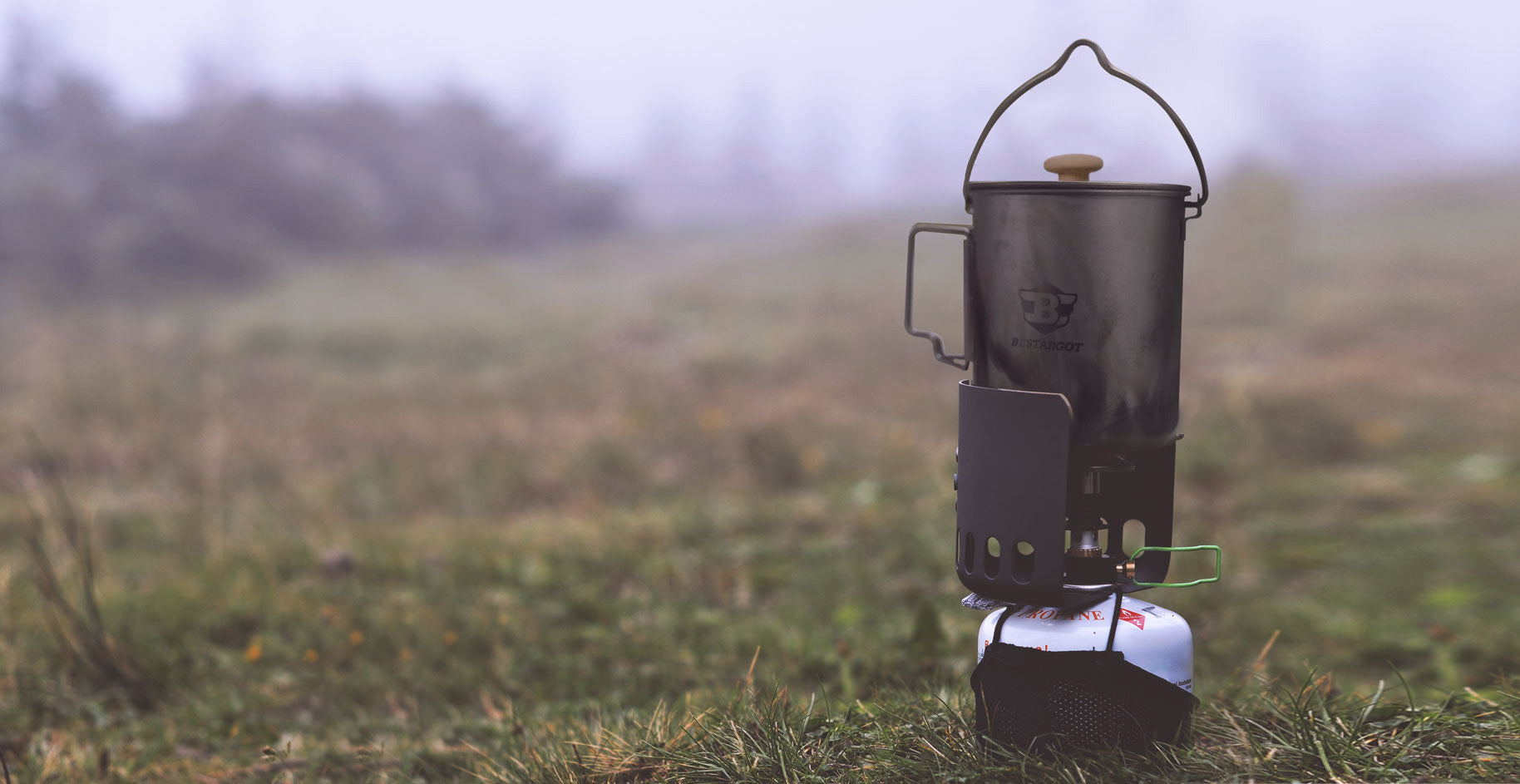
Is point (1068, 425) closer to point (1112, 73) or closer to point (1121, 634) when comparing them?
point (1121, 634)

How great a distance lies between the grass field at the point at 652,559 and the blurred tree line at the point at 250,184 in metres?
11.9

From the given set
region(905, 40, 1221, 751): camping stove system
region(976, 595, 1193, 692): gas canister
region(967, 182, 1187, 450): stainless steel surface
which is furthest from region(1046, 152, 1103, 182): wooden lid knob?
region(976, 595, 1193, 692): gas canister

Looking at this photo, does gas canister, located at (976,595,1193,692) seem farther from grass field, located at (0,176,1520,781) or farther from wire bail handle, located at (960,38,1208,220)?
wire bail handle, located at (960,38,1208,220)

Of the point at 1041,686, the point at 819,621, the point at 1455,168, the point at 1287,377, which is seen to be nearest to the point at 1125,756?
the point at 1041,686

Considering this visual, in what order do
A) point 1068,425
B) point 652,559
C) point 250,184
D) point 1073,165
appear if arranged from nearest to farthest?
point 1068,425, point 1073,165, point 652,559, point 250,184

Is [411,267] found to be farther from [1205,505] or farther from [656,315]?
[1205,505]

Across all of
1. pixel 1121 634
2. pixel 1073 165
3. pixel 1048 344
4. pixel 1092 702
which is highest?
pixel 1073 165

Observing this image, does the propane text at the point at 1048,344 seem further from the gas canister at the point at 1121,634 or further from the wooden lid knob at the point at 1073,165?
the gas canister at the point at 1121,634

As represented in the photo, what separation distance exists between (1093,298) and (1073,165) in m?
0.38

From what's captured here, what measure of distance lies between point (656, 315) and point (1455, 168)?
213 feet

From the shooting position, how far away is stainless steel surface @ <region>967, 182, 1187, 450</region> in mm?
2844

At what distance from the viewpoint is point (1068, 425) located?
2.82 metres

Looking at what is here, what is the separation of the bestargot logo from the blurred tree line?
30761mm

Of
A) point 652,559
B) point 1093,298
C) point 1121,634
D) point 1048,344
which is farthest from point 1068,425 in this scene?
point 652,559
